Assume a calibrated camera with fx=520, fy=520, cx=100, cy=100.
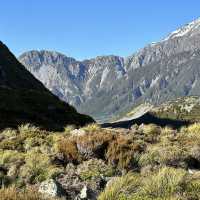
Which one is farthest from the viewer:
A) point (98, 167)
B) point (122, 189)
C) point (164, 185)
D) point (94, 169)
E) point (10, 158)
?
point (10, 158)

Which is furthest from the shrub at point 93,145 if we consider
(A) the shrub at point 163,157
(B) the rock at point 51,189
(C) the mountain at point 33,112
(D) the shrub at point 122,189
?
(C) the mountain at point 33,112

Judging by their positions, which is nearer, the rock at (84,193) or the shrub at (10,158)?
the rock at (84,193)

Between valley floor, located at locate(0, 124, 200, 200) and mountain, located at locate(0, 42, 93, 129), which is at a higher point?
mountain, located at locate(0, 42, 93, 129)

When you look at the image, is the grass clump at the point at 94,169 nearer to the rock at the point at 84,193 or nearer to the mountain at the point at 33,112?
the rock at the point at 84,193

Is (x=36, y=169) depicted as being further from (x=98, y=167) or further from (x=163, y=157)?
(x=163, y=157)

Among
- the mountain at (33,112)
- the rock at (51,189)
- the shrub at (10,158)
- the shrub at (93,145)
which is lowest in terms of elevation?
the rock at (51,189)

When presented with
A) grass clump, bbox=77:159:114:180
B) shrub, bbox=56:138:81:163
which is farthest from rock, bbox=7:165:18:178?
shrub, bbox=56:138:81:163

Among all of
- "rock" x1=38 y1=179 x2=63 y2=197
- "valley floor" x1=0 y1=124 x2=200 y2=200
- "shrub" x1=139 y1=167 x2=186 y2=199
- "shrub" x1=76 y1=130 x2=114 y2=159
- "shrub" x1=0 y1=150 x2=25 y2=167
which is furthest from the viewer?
"shrub" x1=76 y1=130 x2=114 y2=159

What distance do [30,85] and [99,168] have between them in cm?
6278

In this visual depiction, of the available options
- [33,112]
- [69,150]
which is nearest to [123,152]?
[69,150]

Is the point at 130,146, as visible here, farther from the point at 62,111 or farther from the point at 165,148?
the point at 62,111

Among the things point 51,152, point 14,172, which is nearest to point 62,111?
point 51,152

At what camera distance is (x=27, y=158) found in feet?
63.9

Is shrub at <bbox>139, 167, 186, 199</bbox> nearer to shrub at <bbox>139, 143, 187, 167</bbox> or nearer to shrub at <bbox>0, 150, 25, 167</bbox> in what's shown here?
shrub at <bbox>139, 143, 187, 167</bbox>
